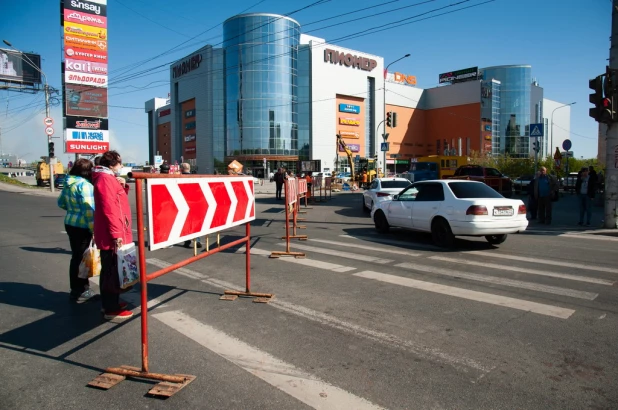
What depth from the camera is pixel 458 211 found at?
9.26 metres

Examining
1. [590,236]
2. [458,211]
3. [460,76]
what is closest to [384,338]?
[458,211]

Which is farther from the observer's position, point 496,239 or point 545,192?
point 545,192

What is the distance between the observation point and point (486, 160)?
2205 inches

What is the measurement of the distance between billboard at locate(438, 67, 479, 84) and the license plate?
91565 millimetres

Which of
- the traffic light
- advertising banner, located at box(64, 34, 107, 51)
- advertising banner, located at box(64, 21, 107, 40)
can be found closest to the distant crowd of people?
the traffic light

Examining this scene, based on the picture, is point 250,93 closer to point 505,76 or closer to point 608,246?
point 505,76

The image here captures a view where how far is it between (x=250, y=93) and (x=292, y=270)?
211 ft

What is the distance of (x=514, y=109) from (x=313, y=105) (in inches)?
1589

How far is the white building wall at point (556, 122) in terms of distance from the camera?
324 ft

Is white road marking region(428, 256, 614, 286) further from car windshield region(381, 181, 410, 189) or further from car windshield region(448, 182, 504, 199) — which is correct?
car windshield region(381, 181, 410, 189)

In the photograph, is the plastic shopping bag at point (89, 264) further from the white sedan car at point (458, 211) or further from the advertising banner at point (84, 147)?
the advertising banner at point (84, 147)

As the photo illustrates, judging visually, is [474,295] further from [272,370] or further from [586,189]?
[586,189]

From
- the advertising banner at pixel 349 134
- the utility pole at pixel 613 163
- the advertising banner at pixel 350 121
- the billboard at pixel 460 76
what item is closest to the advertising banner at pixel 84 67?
the utility pole at pixel 613 163

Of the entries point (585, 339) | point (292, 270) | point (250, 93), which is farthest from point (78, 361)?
point (250, 93)
